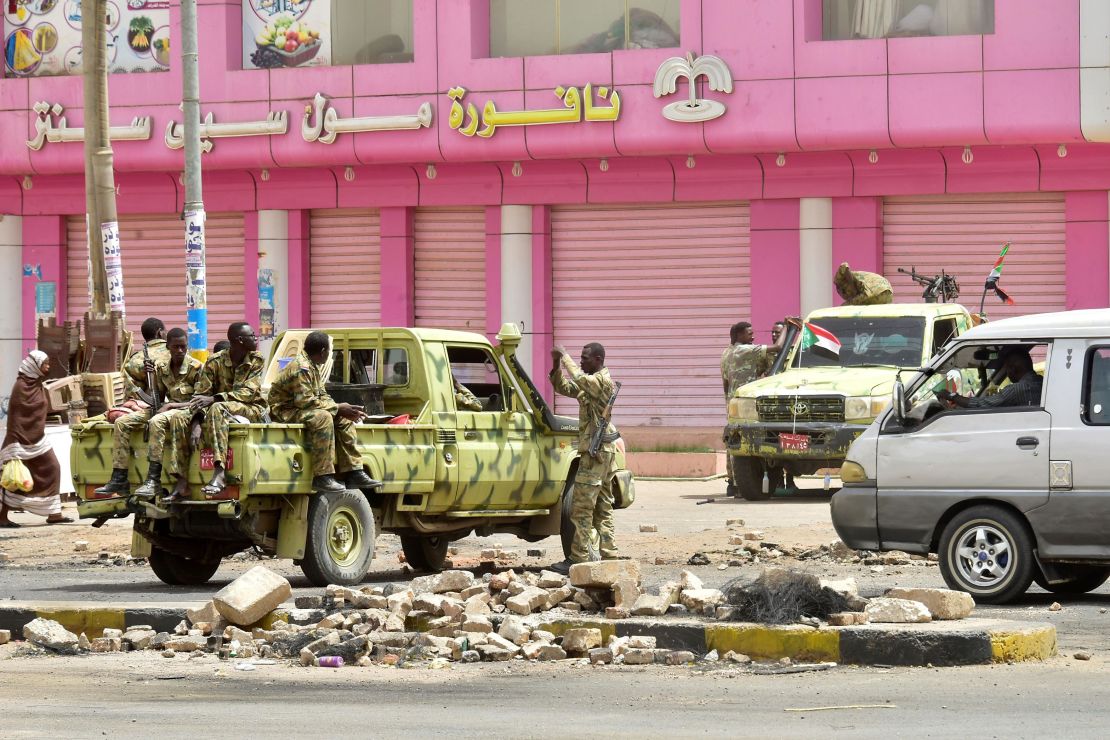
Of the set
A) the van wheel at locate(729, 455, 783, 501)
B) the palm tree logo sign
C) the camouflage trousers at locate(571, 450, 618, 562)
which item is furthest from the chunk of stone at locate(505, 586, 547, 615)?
the palm tree logo sign

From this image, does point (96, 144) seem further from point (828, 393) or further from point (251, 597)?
point (251, 597)

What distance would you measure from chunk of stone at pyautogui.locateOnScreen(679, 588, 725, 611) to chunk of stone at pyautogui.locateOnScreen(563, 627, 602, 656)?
28.0 inches

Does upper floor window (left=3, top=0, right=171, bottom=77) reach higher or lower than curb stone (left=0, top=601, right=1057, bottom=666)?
higher

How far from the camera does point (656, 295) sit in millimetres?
28859

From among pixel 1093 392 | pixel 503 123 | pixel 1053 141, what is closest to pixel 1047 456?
pixel 1093 392

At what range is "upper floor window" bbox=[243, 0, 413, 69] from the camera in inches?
1163

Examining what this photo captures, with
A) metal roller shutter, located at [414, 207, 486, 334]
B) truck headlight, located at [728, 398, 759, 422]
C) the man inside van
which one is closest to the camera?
the man inside van

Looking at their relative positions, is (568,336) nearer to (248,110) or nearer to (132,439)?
(248,110)

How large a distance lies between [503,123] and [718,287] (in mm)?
3819

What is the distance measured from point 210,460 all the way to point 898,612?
4838 millimetres

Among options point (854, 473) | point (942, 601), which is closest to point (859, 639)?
point (942, 601)

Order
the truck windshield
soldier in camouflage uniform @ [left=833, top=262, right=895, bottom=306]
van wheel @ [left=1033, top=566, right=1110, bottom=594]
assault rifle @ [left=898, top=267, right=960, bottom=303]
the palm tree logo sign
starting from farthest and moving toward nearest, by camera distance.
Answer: the palm tree logo sign < assault rifle @ [left=898, top=267, right=960, bottom=303] < soldier in camouflage uniform @ [left=833, top=262, right=895, bottom=306] < the truck windshield < van wheel @ [left=1033, top=566, right=1110, bottom=594]

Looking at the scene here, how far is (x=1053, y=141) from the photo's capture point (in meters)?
25.6

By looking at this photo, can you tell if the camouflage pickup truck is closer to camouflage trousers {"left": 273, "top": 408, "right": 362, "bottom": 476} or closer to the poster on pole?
camouflage trousers {"left": 273, "top": 408, "right": 362, "bottom": 476}
